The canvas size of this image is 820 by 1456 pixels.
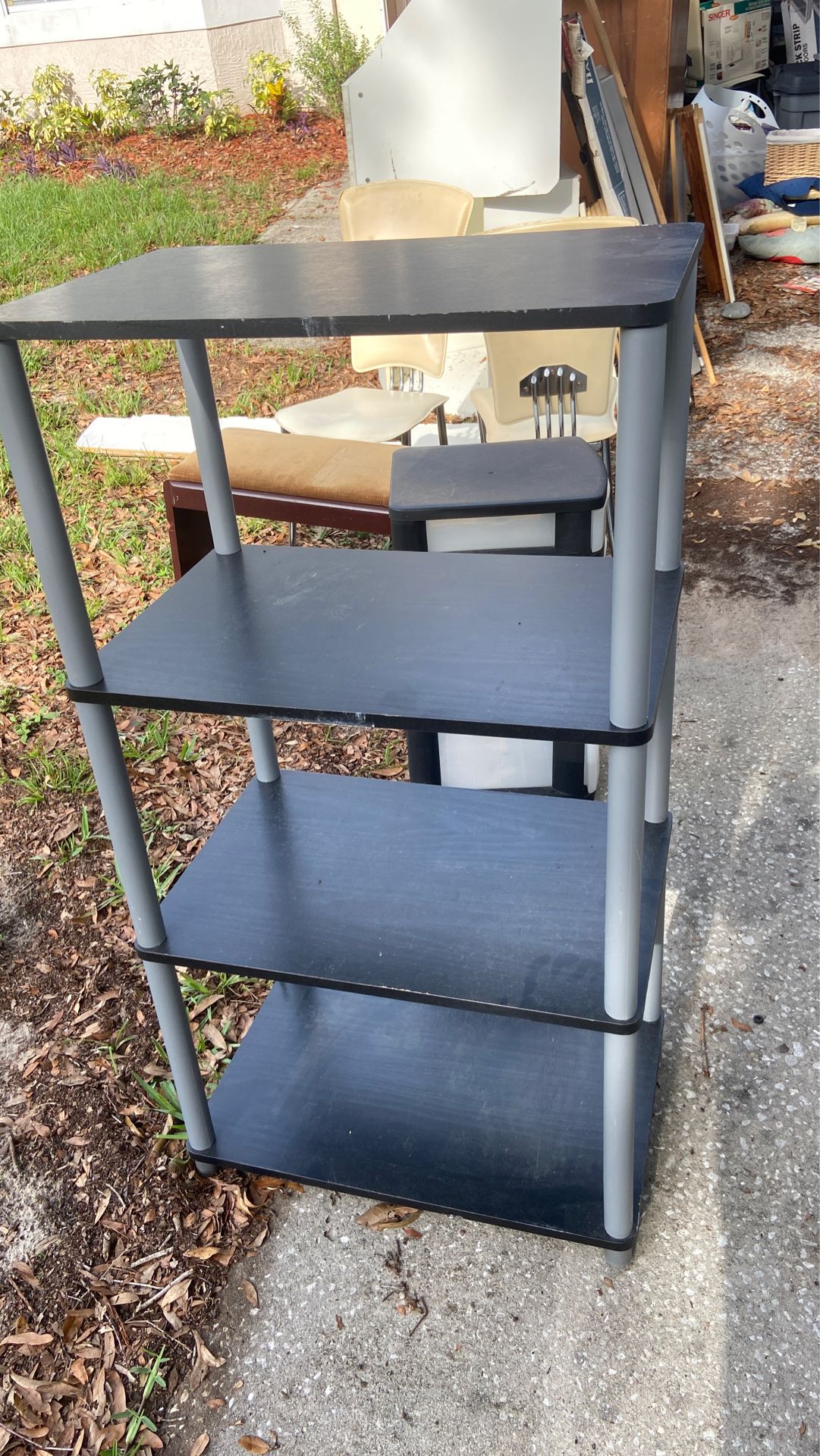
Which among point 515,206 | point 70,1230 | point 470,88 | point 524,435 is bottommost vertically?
point 70,1230

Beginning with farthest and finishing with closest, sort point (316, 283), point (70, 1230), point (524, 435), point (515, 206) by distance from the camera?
point (515, 206) → point (524, 435) → point (70, 1230) → point (316, 283)

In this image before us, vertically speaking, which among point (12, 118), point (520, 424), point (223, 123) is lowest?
point (520, 424)

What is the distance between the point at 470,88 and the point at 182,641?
12.7 ft

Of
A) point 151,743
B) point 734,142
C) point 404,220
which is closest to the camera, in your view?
point 151,743

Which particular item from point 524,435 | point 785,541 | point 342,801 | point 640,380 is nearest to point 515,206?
point 524,435

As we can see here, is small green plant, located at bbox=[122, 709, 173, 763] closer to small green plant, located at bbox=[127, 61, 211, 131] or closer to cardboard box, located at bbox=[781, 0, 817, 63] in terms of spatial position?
cardboard box, located at bbox=[781, 0, 817, 63]

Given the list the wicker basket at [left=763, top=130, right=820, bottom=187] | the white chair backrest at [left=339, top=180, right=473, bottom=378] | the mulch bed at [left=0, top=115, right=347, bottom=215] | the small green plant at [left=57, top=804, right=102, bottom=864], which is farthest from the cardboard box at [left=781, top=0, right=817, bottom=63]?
the small green plant at [left=57, top=804, right=102, bottom=864]

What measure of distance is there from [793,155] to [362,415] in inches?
189

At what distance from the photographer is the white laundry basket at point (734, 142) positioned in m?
7.32

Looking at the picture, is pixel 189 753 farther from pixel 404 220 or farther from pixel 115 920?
pixel 404 220

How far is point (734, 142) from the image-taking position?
739 centimetres

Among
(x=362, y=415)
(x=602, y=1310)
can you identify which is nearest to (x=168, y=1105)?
(x=602, y=1310)

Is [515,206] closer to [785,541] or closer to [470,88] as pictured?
[470,88]

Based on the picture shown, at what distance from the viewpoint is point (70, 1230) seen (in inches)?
77.4
